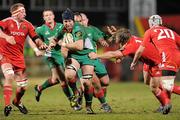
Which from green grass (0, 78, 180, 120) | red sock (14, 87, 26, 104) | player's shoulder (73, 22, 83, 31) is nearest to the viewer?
green grass (0, 78, 180, 120)

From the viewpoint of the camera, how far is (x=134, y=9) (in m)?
38.9

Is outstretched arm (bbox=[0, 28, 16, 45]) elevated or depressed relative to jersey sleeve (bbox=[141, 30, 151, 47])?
elevated

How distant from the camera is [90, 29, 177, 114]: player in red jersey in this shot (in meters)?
15.3

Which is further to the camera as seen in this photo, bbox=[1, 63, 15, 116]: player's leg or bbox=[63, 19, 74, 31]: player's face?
bbox=[63, 19, 74, 31]: player's face

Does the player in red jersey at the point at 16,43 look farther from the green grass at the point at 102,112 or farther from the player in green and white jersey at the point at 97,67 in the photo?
the player in green and white jersey at the point at 97,67

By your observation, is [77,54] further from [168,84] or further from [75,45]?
[168,84]

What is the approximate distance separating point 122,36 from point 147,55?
0.74m

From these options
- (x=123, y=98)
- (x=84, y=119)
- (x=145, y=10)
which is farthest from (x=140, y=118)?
(x=145, y=10)

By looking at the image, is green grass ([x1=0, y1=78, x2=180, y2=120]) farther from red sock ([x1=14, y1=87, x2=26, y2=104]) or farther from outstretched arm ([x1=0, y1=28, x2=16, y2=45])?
outstretched arm ([x1=0, y1=28, x2=16, y2=45])

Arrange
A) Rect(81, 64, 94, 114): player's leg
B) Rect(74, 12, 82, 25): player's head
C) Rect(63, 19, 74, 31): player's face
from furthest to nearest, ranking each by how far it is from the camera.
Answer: Rect(74, 12, 82, 25): player's head
Rect(63, 19, 74, 31): player's face
Rect(81, 64, 94, 114): player's leg

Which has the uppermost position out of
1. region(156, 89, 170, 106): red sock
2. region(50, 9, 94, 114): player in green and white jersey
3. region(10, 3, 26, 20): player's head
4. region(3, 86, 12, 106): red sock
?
region(10, 3, 26, 20): player's head

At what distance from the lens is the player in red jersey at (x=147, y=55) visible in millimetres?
15289

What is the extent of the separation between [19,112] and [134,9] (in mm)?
23052

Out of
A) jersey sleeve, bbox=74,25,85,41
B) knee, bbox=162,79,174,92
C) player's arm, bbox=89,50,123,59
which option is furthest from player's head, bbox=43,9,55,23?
knee, bbox=162,79,174,92
